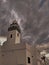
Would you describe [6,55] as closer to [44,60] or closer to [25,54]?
[25,54]

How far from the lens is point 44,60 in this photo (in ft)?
165

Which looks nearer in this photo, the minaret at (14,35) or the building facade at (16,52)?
the building facade at (16,52)

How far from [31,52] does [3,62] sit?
7.24m

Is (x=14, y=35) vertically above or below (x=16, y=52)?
above

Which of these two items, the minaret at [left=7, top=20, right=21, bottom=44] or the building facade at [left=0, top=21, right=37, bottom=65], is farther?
the minaret at [left=7, top=20, right=21, bottom=44]

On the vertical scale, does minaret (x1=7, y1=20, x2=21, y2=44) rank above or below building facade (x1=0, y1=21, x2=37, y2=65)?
above

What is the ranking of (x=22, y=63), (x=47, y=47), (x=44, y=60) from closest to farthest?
(x=22, y=63), (x=44, y=60), (x=47, y=47)

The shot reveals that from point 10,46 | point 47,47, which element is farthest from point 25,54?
point 47,47

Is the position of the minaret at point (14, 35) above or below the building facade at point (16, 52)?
above

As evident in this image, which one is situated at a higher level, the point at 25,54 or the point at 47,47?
the point at 47,47

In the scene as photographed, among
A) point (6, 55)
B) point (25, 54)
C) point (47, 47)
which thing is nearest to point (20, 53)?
point (25, 54)

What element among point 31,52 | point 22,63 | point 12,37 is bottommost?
point 22,63

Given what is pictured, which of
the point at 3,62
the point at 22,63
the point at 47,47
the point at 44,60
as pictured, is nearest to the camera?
the point at 22,63

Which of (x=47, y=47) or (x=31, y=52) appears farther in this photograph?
(x=47, y=47)
